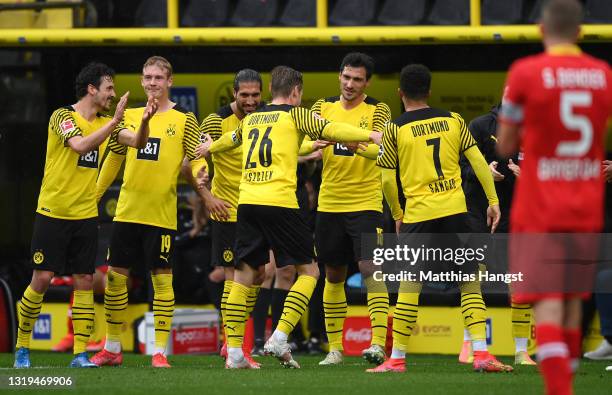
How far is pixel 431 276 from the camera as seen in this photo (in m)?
8.91

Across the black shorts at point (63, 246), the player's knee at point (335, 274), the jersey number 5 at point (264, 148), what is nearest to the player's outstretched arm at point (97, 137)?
the black shorts at point (63, 246)

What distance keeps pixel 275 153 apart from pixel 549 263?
3.15 meters

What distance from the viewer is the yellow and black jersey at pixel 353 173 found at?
946 centimetres

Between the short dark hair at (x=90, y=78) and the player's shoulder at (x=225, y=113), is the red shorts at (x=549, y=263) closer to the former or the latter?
the short dark hair at (x=90, y=78)

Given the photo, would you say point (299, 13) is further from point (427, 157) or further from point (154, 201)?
point (427, 157)

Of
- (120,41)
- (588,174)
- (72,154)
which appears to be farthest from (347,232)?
(588,174)

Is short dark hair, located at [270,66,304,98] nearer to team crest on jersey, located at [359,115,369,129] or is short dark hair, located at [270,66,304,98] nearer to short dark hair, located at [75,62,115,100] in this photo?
team crest on jersey, located at [359,115,369,129]

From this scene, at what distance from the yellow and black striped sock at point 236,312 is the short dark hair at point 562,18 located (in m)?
Result: 3.55

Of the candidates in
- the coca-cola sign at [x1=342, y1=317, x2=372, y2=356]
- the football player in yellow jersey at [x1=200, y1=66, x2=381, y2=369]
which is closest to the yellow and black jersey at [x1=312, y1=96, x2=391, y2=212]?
the football player in yellow jersey at [x1=200, y1=66, x2=381, y2=369]

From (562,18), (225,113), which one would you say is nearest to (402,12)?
(225,113)

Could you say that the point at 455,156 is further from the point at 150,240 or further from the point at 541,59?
the point at 541,59

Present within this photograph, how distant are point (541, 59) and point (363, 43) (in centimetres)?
551

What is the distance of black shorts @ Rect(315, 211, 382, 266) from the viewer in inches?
371

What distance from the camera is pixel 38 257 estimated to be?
9.05 metres
